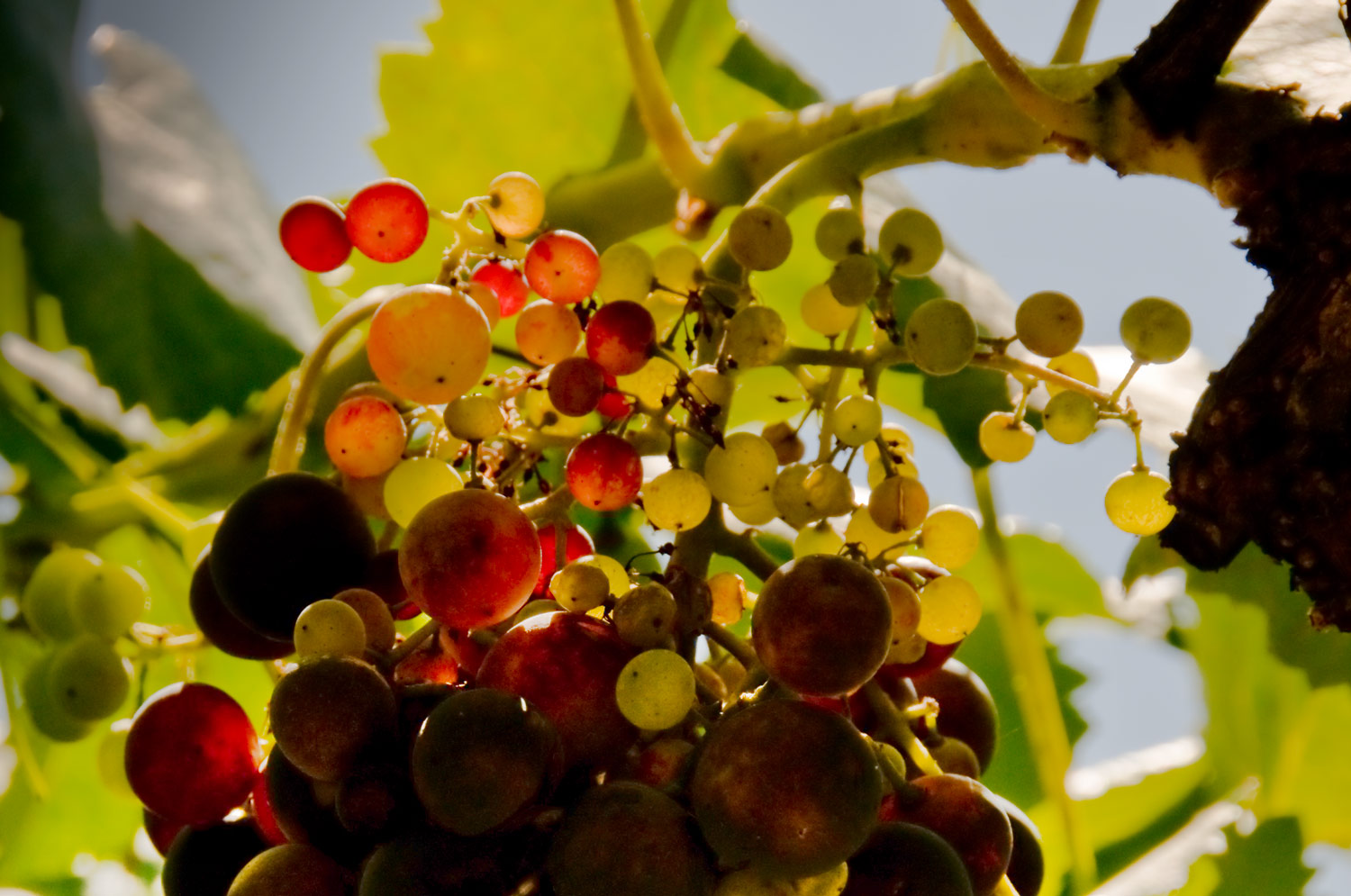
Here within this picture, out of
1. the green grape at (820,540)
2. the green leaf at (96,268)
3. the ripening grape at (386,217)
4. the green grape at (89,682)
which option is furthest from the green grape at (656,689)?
the green leaf at (96,268)

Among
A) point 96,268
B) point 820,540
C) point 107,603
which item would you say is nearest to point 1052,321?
point 820,540

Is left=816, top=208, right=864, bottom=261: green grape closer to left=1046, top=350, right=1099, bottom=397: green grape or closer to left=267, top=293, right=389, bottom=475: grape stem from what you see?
left=1046, top=350, right=1099, bottom=397: green grape

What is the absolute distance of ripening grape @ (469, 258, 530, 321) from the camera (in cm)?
64

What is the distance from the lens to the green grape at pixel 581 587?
475 millimetres

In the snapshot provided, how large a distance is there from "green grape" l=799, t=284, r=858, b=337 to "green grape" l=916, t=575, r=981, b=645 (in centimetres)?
15

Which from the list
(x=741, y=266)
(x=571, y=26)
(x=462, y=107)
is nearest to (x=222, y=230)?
(x=462, y=107)

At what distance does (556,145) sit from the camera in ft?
3.35

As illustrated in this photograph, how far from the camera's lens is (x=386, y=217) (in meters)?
0.58

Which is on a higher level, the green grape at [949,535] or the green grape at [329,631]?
the green grape at [949,535]

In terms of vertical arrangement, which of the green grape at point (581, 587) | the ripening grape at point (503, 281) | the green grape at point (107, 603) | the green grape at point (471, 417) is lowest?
the green grape at point (107, 603)

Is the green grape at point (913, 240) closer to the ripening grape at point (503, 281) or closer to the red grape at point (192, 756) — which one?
the ripening grape at point (503, 281)

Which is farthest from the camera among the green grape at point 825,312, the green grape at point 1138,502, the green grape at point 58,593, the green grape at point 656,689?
the green grape at point 58,593

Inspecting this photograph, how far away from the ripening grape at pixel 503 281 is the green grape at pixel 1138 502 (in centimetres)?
32

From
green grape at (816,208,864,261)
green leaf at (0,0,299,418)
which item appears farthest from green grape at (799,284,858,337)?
green leaf at (0,0,299,418)
